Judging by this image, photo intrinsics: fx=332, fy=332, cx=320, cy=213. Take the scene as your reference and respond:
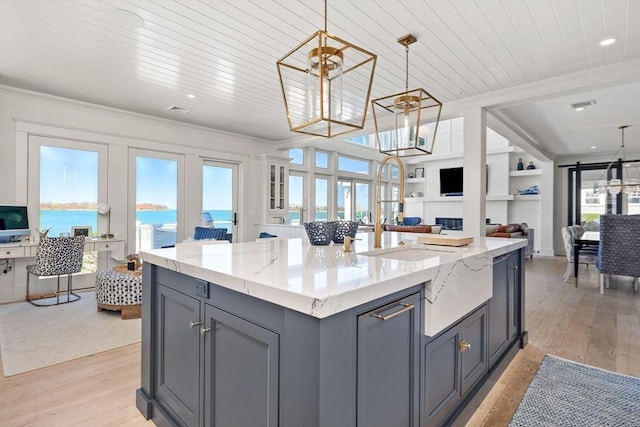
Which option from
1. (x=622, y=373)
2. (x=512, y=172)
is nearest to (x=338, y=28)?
(x=622, y=373)

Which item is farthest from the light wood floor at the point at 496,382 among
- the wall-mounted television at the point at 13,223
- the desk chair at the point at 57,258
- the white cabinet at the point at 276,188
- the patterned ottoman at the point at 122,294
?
the white cabinet at the point at 276,188

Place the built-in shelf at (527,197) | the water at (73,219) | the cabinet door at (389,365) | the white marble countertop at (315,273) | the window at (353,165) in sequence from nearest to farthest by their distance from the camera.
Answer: the white marble countertop at (315,273) → the cabinet door at (389,365) → the water at (73,219) → the built-in shelf at (527,197) → the window at (353,165)

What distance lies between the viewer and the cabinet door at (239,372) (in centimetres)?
110

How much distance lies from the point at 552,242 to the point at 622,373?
7.18 m

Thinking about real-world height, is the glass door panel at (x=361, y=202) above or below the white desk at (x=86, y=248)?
above

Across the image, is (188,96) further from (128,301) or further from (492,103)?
(492,103)

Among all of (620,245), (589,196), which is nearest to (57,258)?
(620,245)

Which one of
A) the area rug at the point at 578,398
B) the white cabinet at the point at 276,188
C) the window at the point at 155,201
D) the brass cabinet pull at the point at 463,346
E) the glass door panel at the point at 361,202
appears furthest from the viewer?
the glass door panel at the point at 361,202

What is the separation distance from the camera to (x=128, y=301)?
A: 11.5 ft

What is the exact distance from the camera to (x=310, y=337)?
3.13 feet

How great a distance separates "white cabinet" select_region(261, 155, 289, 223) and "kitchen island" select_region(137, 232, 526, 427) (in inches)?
191

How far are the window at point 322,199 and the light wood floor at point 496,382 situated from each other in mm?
5102

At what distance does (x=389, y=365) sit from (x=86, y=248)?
180 inches

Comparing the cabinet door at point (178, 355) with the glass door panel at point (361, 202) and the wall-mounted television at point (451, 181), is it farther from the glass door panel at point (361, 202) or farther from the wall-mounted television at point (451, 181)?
the wall-mounted television at point (451, 181)
